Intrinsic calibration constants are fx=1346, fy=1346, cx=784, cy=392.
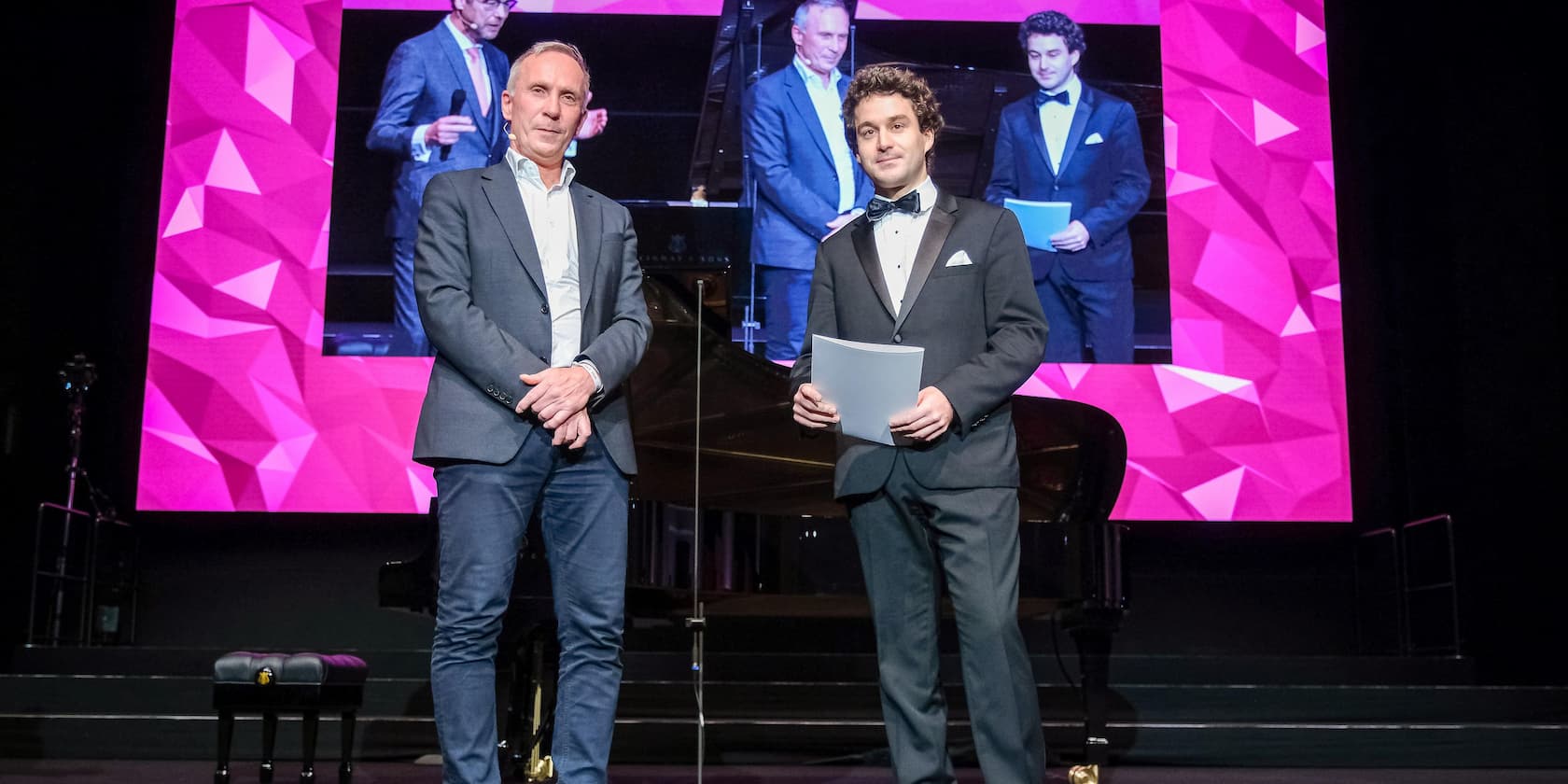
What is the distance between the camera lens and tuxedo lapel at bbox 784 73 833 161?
5633 millimetres

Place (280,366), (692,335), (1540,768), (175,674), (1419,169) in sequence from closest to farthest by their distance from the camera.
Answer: (692,335), (1540,768), (175,674), (280,366), (1419,169)

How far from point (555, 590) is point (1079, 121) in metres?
4.15

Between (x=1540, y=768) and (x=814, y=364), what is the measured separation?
3263mm

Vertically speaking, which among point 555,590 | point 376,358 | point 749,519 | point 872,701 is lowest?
point 872,701

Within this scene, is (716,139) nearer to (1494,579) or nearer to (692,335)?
(692,335)

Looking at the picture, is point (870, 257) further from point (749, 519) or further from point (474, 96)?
point (474, 96)

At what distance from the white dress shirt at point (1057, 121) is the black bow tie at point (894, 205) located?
3453 millimetres

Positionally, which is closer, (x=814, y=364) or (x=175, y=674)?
(x=814, y=364)

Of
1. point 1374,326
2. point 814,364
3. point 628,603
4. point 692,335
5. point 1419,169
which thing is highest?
point 1419,169

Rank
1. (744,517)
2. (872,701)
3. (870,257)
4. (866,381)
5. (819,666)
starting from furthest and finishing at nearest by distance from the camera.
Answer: (819,666) < (872,701) < (744,517) < (870,257) < (866,381)

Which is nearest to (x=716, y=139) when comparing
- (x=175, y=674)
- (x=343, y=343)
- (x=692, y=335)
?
(x=343, y=343)

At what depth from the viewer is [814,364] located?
2.31 metres

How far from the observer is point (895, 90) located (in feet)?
7.95

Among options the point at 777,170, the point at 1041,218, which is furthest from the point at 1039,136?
the point at 777,170
